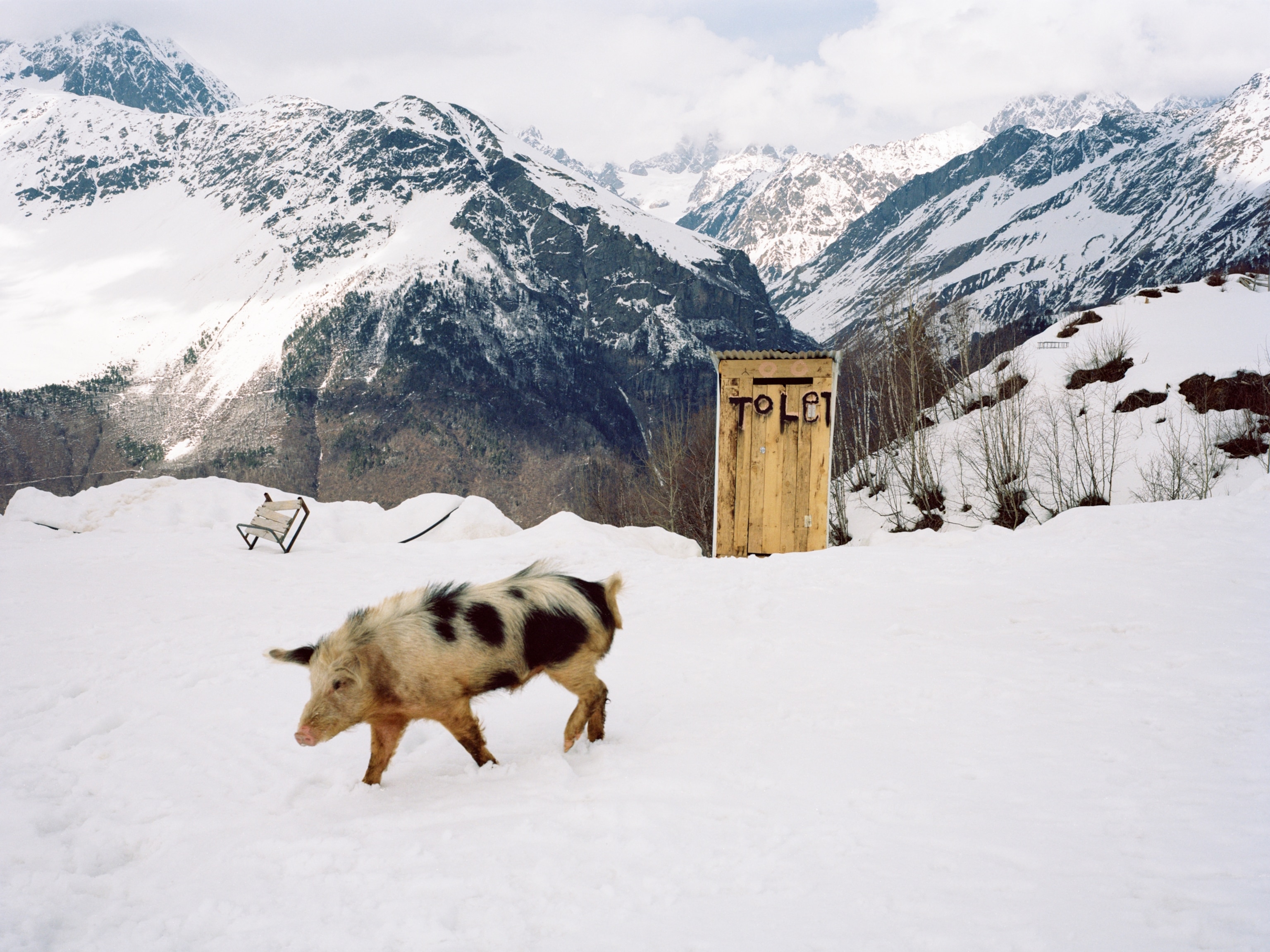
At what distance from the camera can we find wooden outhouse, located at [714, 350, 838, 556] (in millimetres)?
14070

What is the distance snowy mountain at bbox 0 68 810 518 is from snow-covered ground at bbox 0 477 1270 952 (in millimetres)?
102108

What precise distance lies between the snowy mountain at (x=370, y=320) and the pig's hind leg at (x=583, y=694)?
10435 cm

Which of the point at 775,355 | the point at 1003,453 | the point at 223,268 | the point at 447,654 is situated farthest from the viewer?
the point at 223,268

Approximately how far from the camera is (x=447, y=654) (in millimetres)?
3896

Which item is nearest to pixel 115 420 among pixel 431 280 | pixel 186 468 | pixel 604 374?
pixel 186 468

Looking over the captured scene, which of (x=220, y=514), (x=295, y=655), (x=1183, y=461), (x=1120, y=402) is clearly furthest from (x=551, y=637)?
(x=1120, y=402)

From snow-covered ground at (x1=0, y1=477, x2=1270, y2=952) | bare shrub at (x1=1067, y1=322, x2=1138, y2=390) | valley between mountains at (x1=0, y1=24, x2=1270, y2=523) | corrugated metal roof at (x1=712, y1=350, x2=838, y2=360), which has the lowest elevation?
snow-covered ground at (x1=0, y1=477, x2=1270, y2=952)

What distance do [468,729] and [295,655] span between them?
1.06 meters

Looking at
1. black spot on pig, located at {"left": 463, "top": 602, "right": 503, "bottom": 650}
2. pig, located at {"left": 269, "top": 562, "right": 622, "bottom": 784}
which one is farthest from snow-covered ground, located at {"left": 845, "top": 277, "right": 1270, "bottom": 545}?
black spot on pig, located at {"left": 463, "top": 602, "right": 503, "bottom": 650}

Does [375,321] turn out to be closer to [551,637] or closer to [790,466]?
[790,466]

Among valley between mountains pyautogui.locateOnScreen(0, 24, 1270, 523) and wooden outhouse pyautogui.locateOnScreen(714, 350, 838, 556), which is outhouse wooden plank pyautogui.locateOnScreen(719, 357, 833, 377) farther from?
valley between mountains pyautogui.locateOnScreen(0, 24, 1270, 523)

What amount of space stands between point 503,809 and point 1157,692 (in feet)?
15.9

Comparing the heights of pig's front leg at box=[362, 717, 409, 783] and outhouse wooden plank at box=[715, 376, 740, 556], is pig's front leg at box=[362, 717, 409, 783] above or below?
below

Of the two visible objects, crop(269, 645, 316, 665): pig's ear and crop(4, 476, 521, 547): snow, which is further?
crop(4, 476, 521, 547): snow
